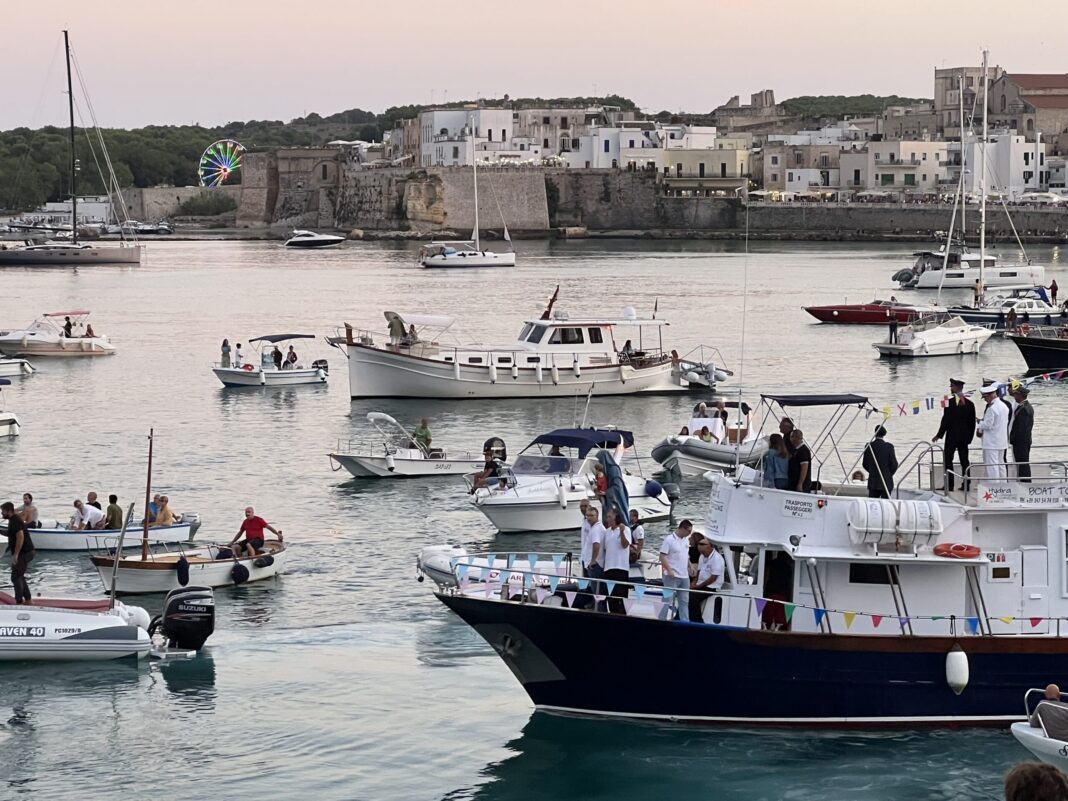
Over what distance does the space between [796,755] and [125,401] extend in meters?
30.3

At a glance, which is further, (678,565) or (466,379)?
(466,379)

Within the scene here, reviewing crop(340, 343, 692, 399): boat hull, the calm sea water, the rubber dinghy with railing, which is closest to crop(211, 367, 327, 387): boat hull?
the calm sea water

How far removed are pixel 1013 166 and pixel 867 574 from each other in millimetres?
124352

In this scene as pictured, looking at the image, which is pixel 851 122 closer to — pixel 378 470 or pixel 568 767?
pixel 378 470

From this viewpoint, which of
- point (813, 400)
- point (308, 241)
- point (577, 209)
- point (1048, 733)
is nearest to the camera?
point (1048, 733)

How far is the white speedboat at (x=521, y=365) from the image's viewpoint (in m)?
40.3

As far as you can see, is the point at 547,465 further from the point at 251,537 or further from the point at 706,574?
the point at 706,574

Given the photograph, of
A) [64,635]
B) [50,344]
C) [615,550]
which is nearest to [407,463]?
[64,635]

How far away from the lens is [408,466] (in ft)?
97.9

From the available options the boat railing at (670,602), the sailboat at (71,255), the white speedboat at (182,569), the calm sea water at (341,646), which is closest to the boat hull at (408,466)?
the calm sea water at (341,646)

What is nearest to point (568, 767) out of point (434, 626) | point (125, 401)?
point (434, 626)

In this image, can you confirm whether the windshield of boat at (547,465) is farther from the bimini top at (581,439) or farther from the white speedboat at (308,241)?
the white speedboat at (308,241)

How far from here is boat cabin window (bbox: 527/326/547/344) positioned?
1602 inches

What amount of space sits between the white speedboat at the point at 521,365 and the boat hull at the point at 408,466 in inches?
396
